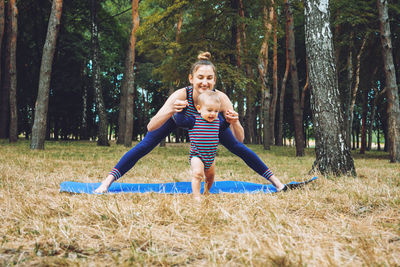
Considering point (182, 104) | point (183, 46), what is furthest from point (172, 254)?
point (183, 46)

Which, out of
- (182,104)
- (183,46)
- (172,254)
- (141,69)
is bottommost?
(172,254)

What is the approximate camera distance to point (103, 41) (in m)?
26.6

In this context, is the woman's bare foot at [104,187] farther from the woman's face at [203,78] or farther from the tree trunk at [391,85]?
the tree trunk at [391,85]

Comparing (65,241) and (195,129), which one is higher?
(195,129)

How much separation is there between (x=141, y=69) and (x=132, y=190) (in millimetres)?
22469

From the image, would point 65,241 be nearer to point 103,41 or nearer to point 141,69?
point 141,69

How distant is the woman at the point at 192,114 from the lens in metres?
3.85

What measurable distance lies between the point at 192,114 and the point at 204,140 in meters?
0.42

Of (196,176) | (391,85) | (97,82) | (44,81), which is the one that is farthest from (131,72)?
(196,176)

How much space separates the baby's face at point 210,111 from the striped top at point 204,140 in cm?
9

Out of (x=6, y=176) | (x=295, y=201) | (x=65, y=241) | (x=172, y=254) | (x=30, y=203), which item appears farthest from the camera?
(x=6, y=176)

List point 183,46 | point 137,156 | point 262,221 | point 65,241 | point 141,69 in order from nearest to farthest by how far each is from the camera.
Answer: point 65,241 < point 262,221 < point 137,156 < point 183,46 < point 141,69

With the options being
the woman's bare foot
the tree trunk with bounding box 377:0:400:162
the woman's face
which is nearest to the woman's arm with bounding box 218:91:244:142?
the woman's face

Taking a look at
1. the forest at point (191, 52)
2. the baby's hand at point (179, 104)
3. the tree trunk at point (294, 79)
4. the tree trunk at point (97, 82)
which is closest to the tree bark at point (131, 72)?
the forest at point (191, 52)
